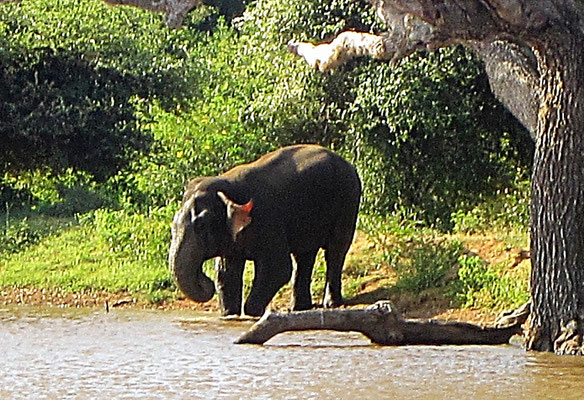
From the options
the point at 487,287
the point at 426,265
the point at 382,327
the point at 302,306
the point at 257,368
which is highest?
the point at 426,265

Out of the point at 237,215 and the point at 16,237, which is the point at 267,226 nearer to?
the point at 237,215

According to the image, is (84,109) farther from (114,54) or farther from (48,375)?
(48,375)

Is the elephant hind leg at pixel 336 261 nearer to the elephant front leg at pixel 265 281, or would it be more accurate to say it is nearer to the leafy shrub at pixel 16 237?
the elephant front leg at pixel 265 281

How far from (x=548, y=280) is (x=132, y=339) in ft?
12.2

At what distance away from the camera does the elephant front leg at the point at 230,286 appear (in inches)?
549

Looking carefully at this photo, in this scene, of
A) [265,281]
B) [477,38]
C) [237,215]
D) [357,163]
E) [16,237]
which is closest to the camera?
[477,38]

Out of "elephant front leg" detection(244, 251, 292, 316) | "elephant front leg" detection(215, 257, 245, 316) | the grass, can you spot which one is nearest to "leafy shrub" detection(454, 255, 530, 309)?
the grass

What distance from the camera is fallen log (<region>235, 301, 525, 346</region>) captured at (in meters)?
10.6

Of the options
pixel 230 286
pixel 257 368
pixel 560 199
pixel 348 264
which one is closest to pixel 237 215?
pixel 230 286

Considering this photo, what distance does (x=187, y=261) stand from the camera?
13.0 m

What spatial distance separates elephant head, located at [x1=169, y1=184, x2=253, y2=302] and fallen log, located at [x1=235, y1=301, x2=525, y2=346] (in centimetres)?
184

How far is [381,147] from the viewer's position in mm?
17594

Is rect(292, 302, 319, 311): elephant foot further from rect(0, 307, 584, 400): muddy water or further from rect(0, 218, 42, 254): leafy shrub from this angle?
rect(0, 218, 42, 254): leafy shrub

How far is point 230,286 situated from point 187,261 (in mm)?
1037
